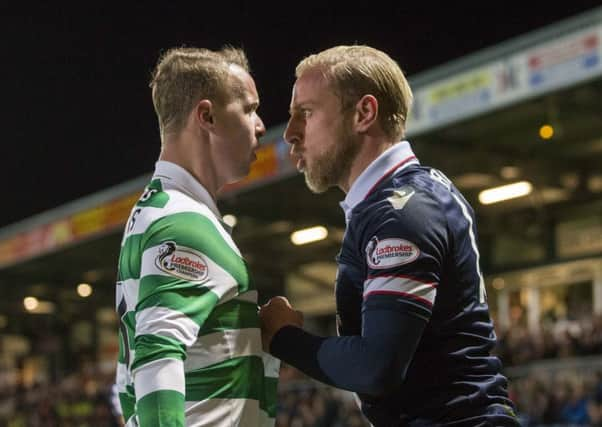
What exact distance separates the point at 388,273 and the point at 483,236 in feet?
65.6

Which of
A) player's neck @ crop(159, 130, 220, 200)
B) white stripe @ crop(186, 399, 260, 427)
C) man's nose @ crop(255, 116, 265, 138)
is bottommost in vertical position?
white stripe @ crop(186, 399, 260, 427)

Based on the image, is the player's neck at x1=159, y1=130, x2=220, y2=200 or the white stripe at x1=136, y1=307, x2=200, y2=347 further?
the player's neck at x1=159, y1=130, x2=220, y2=200

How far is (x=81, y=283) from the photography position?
29219mm

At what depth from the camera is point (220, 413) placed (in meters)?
2.36

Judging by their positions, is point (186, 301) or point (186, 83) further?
point (186, 83)

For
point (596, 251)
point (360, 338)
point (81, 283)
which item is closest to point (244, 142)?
point (360, 338)

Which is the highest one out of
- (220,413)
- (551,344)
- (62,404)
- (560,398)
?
(62,404)

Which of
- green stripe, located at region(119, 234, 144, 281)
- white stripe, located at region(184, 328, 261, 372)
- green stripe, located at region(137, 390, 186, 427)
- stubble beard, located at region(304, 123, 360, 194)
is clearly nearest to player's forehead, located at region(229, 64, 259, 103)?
stubble beard, located at region(304, 123, 360, 194)

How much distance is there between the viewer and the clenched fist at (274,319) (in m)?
2.54

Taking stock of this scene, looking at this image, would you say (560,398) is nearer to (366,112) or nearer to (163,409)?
(366,112)

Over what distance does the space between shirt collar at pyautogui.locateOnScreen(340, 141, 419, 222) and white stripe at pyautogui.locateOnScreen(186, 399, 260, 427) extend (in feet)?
1.70

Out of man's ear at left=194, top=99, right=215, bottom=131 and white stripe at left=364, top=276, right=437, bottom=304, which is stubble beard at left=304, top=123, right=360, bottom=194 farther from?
white stripe at left=364, top=276, right=437, bottom=304

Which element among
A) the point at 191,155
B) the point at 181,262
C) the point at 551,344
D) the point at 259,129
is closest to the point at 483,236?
the point at 551,344

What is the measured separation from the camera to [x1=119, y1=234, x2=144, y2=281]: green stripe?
235 cm
